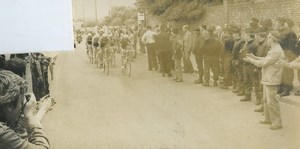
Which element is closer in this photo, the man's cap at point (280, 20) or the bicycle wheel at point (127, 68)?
the man's cap at point (280, 20)

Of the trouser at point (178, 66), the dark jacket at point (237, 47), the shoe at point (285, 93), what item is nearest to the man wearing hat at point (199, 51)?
the trouser at point (178, 66)

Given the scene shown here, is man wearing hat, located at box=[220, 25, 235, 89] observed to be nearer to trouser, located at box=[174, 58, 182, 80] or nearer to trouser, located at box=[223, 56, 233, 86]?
trouser, located at box=[223, 56, 233, 86]

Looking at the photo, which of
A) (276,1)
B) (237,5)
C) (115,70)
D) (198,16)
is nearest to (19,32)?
(115,70)

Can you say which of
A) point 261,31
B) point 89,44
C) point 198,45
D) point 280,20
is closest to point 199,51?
point 198,45

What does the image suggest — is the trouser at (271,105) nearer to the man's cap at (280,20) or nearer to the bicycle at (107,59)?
the man's cap at (280,20)

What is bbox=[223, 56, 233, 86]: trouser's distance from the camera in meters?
2.75

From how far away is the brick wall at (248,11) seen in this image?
8.73ft

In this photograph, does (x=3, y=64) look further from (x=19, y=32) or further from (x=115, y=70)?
(x=115, y=70)

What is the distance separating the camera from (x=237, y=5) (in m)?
2.71

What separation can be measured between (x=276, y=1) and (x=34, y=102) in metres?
1.64

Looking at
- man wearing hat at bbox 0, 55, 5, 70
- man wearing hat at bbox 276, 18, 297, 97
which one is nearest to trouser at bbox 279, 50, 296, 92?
man wearing hat at bbox 276, 18, 297, 97

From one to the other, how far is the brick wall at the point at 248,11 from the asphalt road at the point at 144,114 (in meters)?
0.42

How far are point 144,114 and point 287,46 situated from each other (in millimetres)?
1021

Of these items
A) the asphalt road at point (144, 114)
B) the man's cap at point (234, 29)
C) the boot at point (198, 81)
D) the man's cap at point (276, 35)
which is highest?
the man's cap at point (234, 29)
